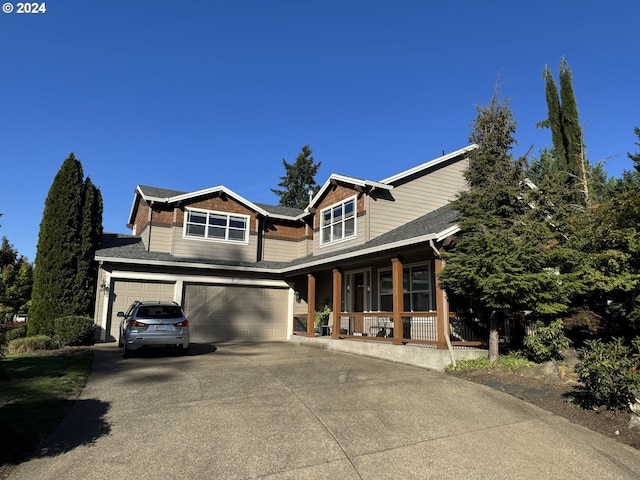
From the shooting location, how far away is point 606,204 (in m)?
9.73

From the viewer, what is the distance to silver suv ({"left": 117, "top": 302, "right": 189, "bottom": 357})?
10.9 meters

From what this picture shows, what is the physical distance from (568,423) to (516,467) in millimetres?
2175

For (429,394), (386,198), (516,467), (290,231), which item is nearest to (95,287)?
(290,231)

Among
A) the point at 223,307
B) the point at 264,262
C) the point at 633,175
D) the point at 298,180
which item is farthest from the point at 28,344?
the point at 298,180

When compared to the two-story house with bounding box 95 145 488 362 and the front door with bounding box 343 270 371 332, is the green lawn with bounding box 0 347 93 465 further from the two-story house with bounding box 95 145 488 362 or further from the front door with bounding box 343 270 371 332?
the front door with bounding box 343 270 371 332

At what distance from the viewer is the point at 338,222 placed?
1695cm

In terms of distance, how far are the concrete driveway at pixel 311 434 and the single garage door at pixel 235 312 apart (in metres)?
8.23

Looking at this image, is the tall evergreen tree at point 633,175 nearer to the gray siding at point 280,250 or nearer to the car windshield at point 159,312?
the gray siding at point 280,250

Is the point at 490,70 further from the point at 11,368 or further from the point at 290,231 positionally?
the point at 11,368

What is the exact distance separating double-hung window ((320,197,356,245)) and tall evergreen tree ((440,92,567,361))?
5166 millimetres

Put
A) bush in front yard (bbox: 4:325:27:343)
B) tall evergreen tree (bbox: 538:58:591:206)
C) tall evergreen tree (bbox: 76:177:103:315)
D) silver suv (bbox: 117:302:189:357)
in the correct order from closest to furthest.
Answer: silver suv (bbox: 117:302:189:357) < bush in front yard (bbox: 4:325:27:343) < tall evergreen tree (bbox: 76:177:103:315) < tall evergreen tree (bbox: 538:58:591:206)

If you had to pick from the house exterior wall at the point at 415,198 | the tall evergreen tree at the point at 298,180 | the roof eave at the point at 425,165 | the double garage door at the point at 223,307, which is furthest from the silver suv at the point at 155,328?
the tall evergreen tree at the point at 298,180

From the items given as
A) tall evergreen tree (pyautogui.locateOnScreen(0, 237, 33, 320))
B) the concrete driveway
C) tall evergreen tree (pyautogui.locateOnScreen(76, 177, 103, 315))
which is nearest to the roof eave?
the concrete driveway

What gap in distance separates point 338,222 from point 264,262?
434cm
